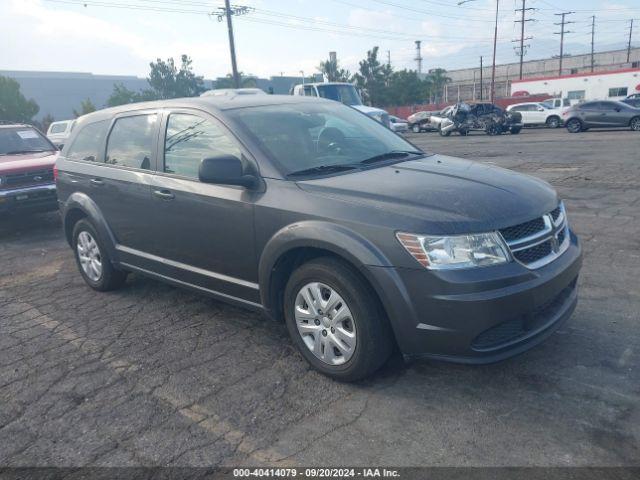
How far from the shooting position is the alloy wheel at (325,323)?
128 inches

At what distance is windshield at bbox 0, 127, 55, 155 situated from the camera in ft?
30.7

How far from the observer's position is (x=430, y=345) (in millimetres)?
3014

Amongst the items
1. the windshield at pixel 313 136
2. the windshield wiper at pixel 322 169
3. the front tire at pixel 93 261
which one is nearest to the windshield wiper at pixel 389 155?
the windshield at pixel 313 136

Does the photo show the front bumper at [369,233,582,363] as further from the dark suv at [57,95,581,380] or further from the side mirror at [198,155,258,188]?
the side mirror at [198,155,258,188]

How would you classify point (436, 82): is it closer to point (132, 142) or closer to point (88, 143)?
point (88, 143)

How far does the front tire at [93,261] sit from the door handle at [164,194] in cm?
116

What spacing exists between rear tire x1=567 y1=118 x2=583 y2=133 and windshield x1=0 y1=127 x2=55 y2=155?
21.7 m

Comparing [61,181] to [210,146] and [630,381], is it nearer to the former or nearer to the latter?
[210,146]

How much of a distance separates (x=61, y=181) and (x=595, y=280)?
17.7ft

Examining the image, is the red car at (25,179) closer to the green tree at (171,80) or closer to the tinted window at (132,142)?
the tinted window at (132,142)

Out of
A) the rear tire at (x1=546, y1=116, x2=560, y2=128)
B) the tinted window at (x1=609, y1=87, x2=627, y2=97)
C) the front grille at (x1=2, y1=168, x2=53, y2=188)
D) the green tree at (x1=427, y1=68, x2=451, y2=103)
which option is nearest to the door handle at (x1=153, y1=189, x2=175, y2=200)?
the front grille at (x1=2, y1=168, x2=53, y2=188)

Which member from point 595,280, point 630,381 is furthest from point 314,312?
point 595,280

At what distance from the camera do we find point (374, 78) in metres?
55.8

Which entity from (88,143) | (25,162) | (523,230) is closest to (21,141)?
(25,162)
